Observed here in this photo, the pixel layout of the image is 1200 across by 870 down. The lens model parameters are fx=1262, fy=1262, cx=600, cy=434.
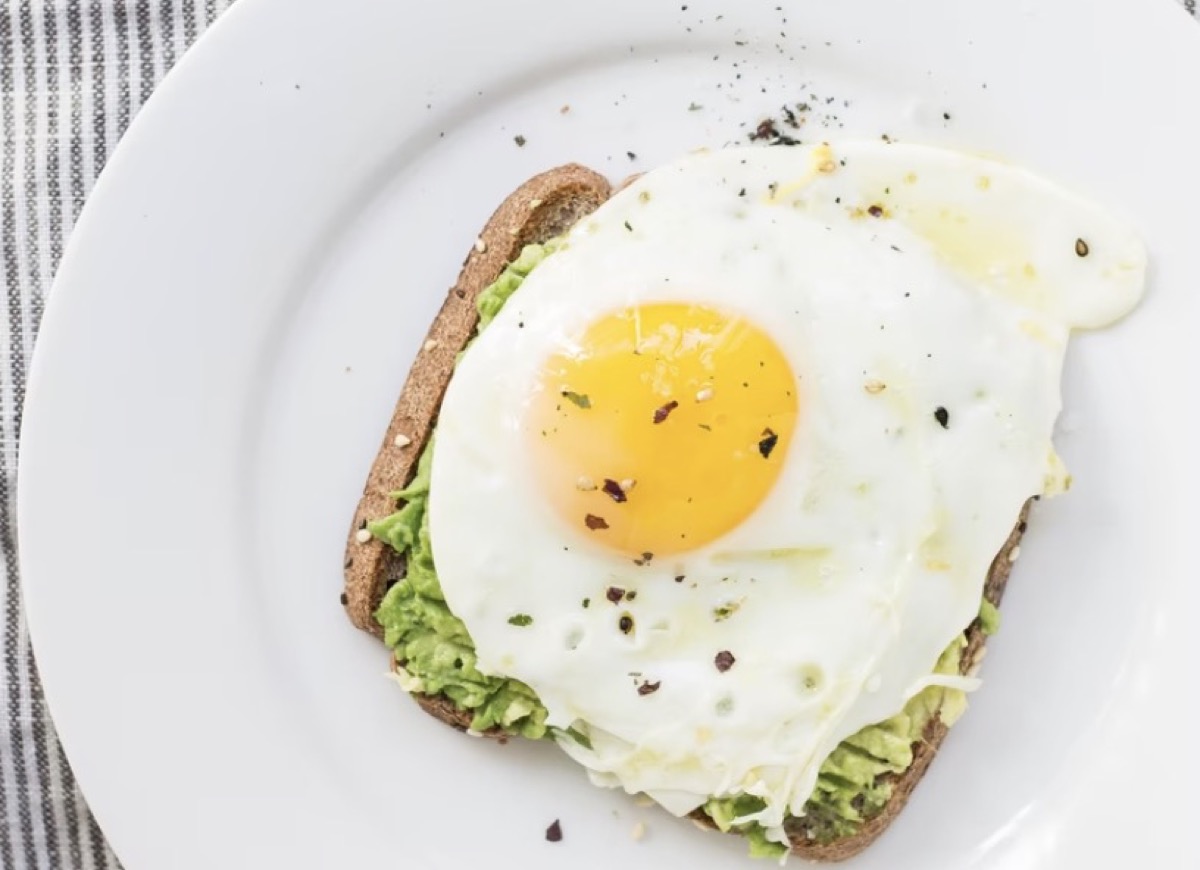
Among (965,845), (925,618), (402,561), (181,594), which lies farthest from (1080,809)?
(181,594)

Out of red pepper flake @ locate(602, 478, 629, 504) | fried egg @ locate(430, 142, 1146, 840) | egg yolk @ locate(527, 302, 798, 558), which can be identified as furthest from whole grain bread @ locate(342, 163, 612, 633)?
red pepper flake @ locate(602, 478, 629, 504)

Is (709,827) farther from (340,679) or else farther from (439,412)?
(439,412)

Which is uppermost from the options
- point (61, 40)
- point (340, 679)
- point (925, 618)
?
point (61, 40)

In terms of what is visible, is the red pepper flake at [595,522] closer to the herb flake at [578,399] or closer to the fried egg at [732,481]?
the fried egg at [732,481]

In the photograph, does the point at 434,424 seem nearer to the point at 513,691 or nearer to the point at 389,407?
the point at 389,407

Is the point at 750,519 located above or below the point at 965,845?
above

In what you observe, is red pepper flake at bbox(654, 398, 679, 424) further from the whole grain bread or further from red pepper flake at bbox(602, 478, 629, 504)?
the whole grain bread

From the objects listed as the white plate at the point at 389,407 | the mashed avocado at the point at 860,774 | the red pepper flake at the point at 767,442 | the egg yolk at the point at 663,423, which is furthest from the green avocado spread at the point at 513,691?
the red pepper flake at the point at 767,442
